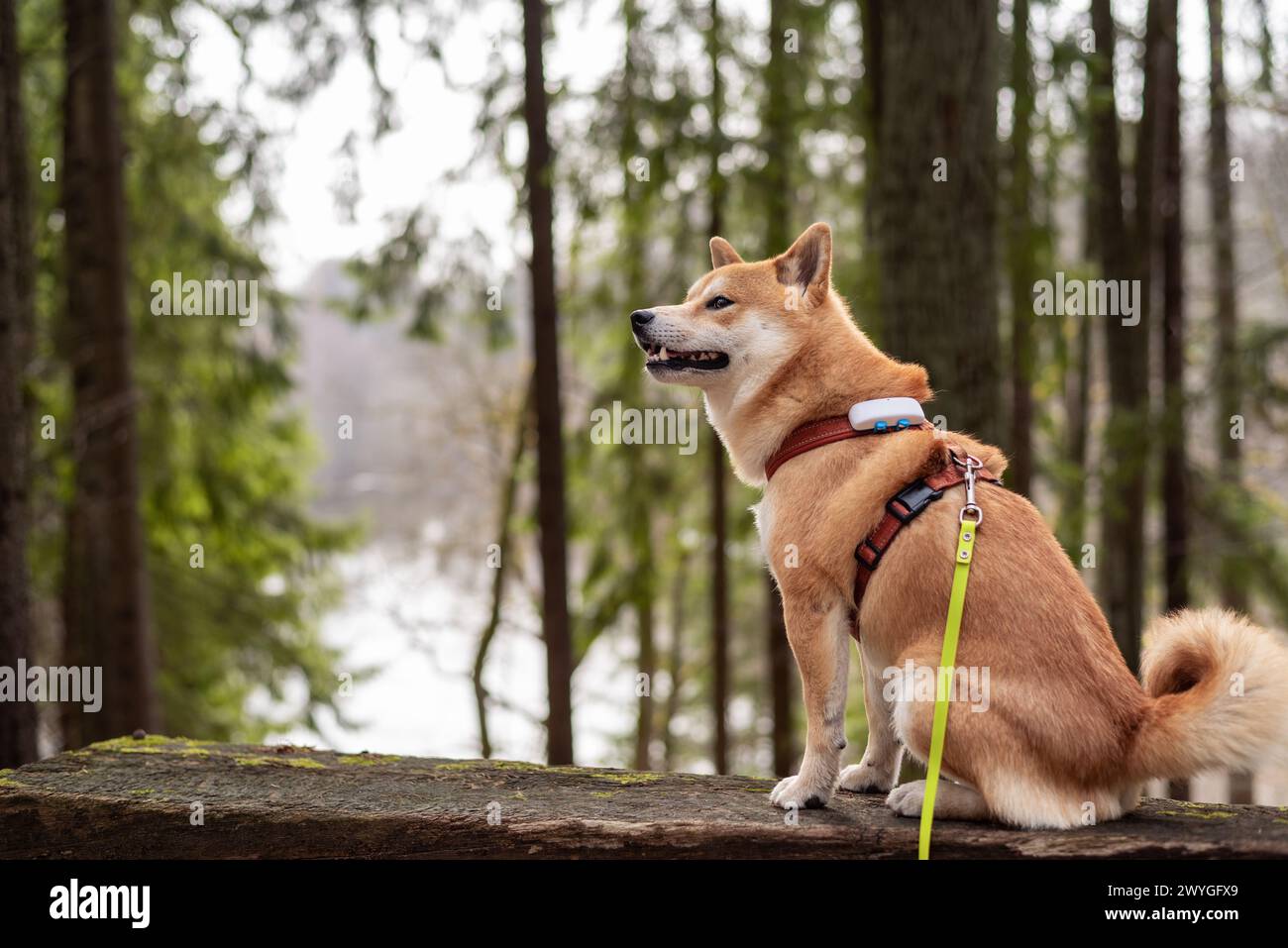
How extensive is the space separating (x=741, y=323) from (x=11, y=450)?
480cm

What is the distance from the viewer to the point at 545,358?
7.70 meters

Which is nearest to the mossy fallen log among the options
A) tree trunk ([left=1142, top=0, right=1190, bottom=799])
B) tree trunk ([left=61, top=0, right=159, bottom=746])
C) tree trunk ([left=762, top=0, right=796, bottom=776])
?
tree trunk ([left=61, top=0, right=159, bottom=746])

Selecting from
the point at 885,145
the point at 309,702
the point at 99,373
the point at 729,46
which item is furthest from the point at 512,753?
the point at 885,145

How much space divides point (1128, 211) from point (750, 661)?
11.5 metres

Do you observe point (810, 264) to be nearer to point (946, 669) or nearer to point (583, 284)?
point (946, 669)

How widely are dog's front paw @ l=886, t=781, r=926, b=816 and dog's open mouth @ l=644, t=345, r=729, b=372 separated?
5.22 feet

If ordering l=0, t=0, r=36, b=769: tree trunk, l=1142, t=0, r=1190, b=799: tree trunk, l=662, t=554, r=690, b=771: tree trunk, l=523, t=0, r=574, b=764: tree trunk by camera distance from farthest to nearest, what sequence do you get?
1. l=662, t=554, r=690, b=771: tree trunk
2. l=1142, t=0, r=1190, b=799: tree trunk
3. l=523, t=0, r=574, b=764: tree trunk
4. l=0, t=0, r=36, b=769: tree trunk

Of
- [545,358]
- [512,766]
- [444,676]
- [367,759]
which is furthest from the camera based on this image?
[444,676]

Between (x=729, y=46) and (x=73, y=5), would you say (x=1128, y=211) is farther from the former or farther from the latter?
(x=73, y=5)

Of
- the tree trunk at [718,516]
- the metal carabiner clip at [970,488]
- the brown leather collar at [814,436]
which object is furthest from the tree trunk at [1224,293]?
the brown leather collar at [814,436]

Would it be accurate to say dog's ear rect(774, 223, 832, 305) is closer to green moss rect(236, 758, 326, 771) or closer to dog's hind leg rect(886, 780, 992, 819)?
dog's hind leg rect(886, 780, 992, 819)

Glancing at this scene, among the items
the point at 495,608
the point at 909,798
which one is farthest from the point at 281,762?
the point at 495,608

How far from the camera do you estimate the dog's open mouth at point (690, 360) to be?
386 cm

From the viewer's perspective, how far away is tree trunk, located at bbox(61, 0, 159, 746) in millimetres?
8828
